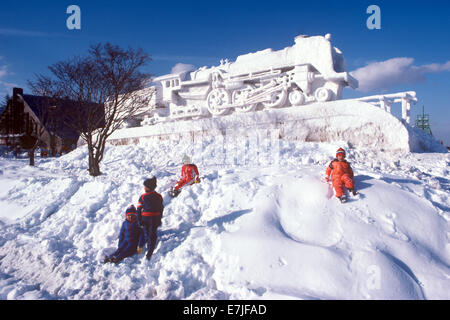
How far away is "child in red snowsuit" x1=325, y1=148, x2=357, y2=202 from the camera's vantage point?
6.09 meters

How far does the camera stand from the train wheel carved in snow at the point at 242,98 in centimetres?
1596

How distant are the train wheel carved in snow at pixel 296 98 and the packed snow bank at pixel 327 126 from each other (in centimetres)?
46

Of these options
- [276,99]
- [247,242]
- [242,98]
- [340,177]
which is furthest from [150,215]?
[242,98]

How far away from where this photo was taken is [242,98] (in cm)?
1617

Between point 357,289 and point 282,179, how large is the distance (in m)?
3.31

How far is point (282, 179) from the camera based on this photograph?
7.16 metres

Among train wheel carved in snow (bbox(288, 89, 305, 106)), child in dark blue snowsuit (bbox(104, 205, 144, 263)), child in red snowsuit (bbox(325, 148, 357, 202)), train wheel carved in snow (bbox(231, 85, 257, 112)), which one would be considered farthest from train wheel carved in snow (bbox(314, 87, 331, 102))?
child in dark blue snowsuit (bbox(104, 205, 144, 263))

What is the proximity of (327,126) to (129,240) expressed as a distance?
10.3 metres

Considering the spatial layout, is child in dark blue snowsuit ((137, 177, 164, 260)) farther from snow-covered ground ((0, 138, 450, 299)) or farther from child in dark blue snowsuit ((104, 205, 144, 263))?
snow-covered ground ((0, 138, 450, 299))

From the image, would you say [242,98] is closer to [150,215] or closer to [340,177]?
[340,177]

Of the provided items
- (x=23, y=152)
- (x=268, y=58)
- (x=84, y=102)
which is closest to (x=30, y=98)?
(x=23, y=152)

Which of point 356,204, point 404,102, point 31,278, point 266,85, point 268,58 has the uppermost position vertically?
point 268,58

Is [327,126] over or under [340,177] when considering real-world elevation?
over
